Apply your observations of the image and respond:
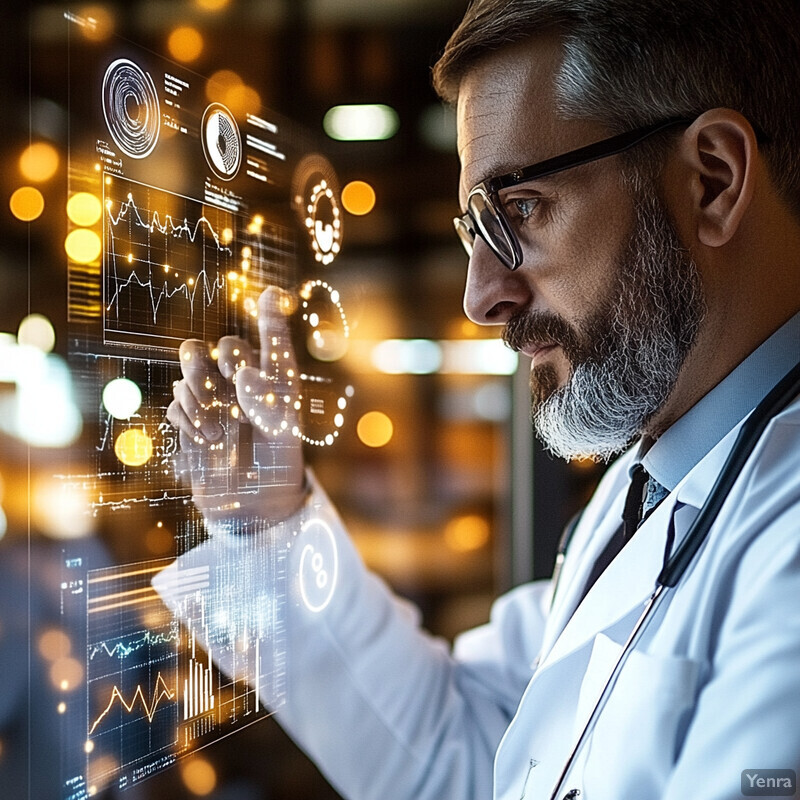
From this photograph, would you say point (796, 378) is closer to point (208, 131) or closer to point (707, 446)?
point (707, 446)

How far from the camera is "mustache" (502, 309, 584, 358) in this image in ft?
2.77

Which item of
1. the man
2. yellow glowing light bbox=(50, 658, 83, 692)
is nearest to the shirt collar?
the man

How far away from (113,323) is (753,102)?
0.64 metres

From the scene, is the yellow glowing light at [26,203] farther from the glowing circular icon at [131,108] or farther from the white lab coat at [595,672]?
the white lab coat at [595,672]

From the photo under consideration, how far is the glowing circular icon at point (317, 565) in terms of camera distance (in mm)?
912

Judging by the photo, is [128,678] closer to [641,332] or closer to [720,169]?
[641,332]

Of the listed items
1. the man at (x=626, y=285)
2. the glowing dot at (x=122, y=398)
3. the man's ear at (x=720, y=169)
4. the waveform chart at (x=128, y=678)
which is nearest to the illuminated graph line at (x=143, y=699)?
the waveform chart at (x=128, y=678)

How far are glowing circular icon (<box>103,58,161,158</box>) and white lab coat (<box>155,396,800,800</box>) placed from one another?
35cm

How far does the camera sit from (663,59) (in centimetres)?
80

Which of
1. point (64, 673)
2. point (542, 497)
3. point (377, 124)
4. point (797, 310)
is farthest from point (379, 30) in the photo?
point (64, 673)

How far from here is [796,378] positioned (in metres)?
0.75

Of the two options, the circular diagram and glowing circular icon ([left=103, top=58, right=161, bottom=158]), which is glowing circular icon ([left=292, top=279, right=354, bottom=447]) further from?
glowing circular icon ([left=103, top=58, right=161, bottom=158])

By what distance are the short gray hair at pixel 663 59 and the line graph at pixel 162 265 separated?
0.37 m

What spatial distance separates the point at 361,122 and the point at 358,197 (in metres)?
0.10
